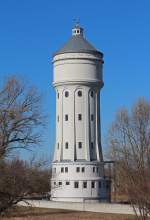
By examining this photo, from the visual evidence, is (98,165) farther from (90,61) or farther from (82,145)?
(90,61)

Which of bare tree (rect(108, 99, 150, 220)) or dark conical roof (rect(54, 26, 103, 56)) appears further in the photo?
dark conical roof (rect(54, 26, 103, 56))

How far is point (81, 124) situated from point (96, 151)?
3.86 metres

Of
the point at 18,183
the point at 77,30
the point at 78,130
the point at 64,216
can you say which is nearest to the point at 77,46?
the point at 77,30

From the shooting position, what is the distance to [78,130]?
67.8 metres

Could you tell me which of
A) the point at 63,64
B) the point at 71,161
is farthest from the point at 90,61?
the point at 71,161

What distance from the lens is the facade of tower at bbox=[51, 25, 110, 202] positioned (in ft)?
221

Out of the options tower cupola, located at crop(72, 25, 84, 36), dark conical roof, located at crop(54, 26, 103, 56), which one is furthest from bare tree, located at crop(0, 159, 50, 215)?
tower cupola, located at crop(72, 25, 84, 36)

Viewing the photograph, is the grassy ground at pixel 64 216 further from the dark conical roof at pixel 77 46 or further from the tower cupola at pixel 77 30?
the tower cupola at pixel 77 30

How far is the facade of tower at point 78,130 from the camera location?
67312 millimetres

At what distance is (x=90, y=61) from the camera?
6919 centimetres

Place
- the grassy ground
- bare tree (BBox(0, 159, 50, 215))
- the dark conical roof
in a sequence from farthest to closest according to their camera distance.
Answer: the dark conical roof
the grassy ground
bare tree (BBox(0, 159, 50, 215))

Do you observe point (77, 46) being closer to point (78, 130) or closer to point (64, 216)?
point (78, 130)

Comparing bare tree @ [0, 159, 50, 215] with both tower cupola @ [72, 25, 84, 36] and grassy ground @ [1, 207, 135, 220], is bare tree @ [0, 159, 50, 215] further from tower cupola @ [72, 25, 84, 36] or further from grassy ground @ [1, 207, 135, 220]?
tower cupola @ [72, 25, 84, 36]

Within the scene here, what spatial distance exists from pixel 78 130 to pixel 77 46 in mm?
10572
